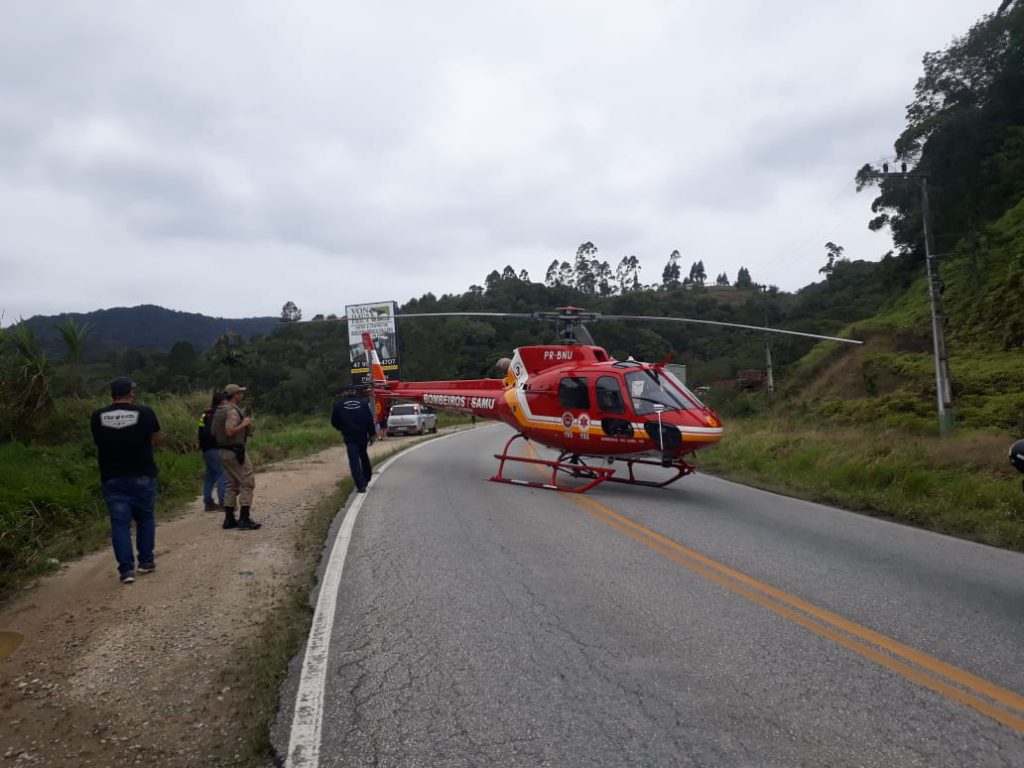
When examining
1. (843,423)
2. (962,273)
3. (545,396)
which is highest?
(962,273)

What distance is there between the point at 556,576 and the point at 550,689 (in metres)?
2.48

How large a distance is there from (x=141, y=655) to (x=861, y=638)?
15.6ft

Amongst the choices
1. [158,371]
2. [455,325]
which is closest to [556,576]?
[158,371]

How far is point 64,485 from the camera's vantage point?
33.0 feet

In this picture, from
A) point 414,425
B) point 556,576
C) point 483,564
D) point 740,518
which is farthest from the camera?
point 414,425

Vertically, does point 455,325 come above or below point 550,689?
above

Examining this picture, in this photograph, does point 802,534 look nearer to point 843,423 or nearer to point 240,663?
point 240,663

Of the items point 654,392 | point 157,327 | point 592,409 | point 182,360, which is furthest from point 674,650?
point 157,327

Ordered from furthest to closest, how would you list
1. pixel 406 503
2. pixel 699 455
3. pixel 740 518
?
1. pixel 699 455
2. pixel 406 503
3. pixel 740 518

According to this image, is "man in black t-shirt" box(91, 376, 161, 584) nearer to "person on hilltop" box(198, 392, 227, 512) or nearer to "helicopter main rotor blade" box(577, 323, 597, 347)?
"person on hilltop" box(198, 392, 227, 512)

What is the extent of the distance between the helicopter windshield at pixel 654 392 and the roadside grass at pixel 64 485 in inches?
283

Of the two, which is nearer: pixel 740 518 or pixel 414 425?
pixel 740 518

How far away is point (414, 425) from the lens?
109 ft

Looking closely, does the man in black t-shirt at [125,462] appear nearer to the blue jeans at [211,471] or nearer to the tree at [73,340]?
the blue jeans at [211,471]
